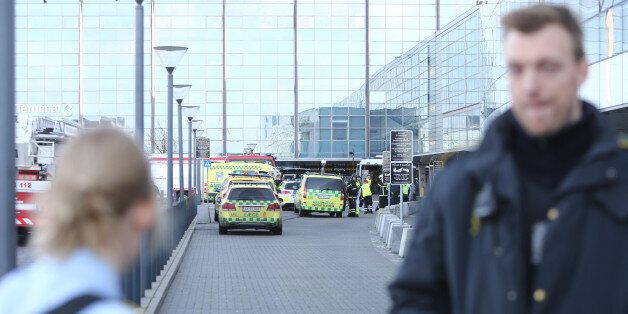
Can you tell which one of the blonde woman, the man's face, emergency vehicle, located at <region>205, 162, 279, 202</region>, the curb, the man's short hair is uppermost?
the man's short hair

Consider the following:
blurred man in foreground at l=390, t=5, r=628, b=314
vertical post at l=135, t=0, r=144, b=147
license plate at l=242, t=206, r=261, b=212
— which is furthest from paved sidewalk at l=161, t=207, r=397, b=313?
blurred man in foreground at l=390, t=5, r=628, b=314

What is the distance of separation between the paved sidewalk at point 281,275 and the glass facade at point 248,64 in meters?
52.2

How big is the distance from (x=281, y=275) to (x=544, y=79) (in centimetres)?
1679

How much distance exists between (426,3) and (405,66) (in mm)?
14377

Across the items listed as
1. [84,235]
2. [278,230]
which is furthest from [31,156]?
[84,235]

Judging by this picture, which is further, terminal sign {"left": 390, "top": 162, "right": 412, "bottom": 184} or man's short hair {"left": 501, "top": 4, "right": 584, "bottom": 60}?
terminal sign {"left": 390, "top": 162, "right": 412, "bottom": 184}

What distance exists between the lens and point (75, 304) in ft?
6.94

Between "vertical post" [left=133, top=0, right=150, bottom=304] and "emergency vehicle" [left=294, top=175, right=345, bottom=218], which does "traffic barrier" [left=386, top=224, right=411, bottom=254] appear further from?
"emergency vehicle" [left=294, top=175, right=345, bottom=218]

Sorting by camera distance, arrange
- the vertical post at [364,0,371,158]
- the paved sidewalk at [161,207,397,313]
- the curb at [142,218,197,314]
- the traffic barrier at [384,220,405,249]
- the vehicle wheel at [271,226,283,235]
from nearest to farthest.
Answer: the curb at [142,218,197,314] < the paved sidewalk at [161,207,397,313] < the traffic barrier at [384,220,405,249] < the vehicle wheel at [271,226,283,235] < the vertical post at [364,0,371,158]

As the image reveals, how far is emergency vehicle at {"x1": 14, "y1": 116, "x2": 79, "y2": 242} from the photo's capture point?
84.3ft

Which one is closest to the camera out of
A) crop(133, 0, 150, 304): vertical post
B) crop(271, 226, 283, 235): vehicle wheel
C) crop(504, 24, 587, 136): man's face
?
crop(504, 24, 587, 136): man's face

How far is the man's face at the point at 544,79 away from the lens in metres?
3.05

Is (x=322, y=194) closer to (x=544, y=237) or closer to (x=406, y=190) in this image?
(x=406, y=190)

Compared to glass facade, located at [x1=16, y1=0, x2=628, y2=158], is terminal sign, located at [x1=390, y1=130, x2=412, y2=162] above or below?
below
